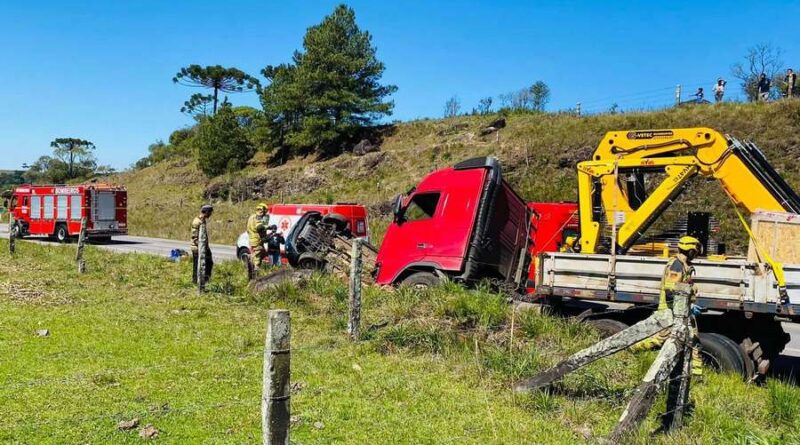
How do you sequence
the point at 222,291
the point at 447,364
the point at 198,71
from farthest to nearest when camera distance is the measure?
1. the point at 198,71
2. the point at 222,291
3. the point at 447,364

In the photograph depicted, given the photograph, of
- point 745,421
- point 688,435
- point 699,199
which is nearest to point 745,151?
point 745,421

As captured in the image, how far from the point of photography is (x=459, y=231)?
10852 millimetres

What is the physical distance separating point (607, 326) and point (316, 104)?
135ft

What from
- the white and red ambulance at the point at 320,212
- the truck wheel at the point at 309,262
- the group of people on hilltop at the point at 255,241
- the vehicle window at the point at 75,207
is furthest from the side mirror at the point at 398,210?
the vehicle window at the point at 75,207

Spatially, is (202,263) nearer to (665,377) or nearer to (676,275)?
(676,275)

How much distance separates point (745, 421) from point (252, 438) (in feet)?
13.2

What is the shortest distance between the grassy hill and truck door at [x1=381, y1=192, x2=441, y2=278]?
1486 centimetres

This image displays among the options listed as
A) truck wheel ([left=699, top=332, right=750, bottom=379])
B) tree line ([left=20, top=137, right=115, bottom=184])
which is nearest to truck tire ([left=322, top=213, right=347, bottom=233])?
truck wheel ([left=699, top=332, right=750, bottom=379])

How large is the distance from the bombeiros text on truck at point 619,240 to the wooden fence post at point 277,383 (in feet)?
18.6

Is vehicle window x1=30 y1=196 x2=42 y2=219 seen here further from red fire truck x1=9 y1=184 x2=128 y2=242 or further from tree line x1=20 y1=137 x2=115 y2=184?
tree line x1=20 y1=137 x2=115 y2=184

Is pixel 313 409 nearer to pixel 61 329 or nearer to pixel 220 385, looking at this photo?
pixel 220 385

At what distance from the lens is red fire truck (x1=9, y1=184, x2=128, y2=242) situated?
28.7 meters

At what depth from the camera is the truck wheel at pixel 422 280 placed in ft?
35.3

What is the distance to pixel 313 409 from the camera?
5.58 m
